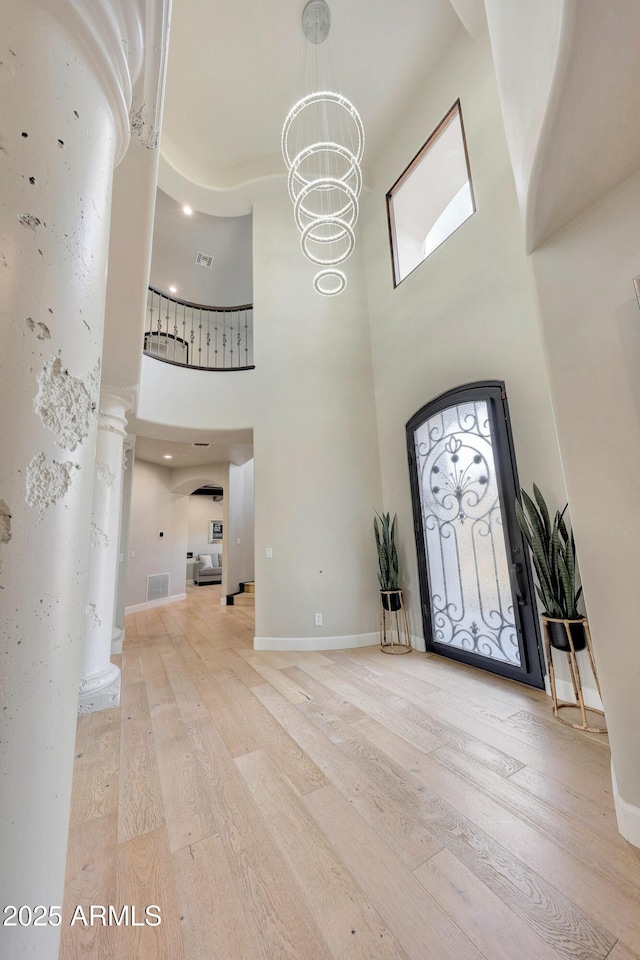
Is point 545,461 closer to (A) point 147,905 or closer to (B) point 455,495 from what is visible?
(B) point 455,495

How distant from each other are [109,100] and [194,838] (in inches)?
92.6

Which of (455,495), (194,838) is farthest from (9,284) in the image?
(455,495)

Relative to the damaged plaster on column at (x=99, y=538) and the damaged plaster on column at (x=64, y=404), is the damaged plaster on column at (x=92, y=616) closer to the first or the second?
the damaged plaster on column at (x=99, y=538)

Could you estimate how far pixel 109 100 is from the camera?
80 centimetres

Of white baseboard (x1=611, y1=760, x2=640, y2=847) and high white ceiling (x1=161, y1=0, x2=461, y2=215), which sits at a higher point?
high white ceiling (x1=161, y1=0, x2=461, y2=215)

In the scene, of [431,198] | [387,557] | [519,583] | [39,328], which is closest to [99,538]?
[387,557]

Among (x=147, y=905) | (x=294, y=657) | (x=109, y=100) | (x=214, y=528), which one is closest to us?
(x=109, y=100)

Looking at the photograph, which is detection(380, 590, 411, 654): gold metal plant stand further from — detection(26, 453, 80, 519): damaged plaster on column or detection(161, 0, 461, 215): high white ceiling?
detection(161, 0, 461, 215): high white ceiling

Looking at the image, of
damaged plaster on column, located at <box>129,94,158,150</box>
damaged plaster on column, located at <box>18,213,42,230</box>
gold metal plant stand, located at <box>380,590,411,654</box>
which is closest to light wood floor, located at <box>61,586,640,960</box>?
gold metal plant stand, located at <box>380,590,411,654</box>

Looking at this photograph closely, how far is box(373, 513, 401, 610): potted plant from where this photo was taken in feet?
12.5

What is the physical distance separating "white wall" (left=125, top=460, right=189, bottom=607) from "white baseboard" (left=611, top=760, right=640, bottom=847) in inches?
259

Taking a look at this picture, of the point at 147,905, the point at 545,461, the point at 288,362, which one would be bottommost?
the point at 147,905

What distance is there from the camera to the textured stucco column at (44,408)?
0.50 meters

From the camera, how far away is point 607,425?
1483mm
